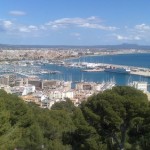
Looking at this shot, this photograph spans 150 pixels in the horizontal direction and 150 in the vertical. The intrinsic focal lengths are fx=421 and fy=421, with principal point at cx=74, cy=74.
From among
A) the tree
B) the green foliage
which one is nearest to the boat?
the green foliage

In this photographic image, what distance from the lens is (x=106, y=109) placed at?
769 centimetres

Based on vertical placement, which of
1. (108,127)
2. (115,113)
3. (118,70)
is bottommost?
(118,70)

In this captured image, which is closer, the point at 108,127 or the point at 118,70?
the point at 108,127

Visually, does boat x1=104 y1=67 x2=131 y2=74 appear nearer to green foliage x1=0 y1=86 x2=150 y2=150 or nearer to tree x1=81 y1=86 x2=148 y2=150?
green foliage x1=0 y1=86 x2=150 y2=150

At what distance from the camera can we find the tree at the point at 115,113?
772 cm

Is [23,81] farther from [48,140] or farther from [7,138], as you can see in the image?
[7,138]

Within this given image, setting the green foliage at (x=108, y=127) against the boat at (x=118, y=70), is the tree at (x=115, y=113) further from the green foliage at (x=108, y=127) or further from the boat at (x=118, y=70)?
the boat at (x=118, y=70)

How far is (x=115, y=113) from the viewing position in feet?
25.1

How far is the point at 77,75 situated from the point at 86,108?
58808 millimetres

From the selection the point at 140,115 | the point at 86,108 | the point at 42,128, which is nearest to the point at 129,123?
the point at 140,115

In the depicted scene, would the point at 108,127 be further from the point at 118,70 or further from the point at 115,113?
the point at 118,70

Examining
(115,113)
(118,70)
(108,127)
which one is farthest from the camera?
(118,70)

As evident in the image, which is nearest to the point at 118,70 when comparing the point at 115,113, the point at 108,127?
the point at 108,127

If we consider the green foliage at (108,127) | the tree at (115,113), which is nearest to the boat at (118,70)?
the green foliage at (108,127)
